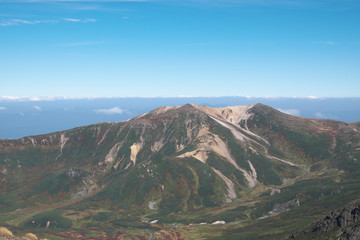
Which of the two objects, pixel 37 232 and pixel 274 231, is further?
pixel 37 232

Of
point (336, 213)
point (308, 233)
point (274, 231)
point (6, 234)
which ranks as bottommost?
point (274, 231)

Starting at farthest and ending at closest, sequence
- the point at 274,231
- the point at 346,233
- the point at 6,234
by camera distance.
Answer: the point at 274,231 → the point at 346,233 → the point at 6,234

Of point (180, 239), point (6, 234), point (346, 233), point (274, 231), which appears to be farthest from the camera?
point (180, 239)

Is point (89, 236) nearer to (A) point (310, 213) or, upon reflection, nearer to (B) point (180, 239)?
(B) point (180, 239)

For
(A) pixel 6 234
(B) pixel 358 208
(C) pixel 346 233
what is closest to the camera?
(A) pixel 6 234

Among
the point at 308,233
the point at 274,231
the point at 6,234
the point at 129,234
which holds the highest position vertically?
the point at 6,234

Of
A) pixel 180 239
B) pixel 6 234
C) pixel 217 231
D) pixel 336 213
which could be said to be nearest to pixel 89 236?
pixel 180 239

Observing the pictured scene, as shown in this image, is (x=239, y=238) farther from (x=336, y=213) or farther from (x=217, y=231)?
(x=336, y=213)

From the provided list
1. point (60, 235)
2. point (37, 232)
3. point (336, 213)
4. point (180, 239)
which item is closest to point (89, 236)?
point (60, 235)

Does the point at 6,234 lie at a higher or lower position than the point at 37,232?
higher

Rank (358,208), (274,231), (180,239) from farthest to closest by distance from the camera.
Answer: (180,239) < (274,231) < (358,208)
